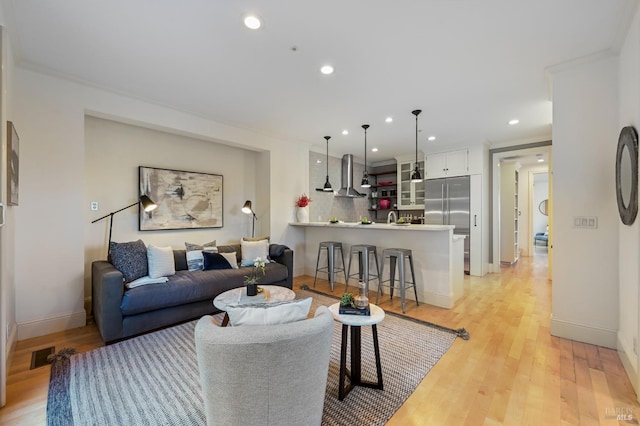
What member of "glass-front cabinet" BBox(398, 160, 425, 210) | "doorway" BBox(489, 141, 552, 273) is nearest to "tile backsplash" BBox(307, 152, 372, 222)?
"glass-front cabinet" BBox(398, 160, 425, 210)

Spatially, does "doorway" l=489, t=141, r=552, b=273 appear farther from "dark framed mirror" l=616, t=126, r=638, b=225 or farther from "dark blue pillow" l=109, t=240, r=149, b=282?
"dark blue pillow" l=109, t=240, r=149, b=282

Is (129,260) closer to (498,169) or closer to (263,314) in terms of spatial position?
(263,314)

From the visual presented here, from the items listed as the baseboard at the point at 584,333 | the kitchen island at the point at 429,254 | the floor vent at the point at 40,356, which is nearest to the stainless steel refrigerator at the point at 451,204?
the kitchen island at the point at 429,254

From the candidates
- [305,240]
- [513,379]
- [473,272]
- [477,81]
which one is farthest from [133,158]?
[473,272]

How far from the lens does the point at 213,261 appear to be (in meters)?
3.66

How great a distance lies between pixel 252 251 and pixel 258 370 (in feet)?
10.3

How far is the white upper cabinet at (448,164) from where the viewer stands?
564 centimetres

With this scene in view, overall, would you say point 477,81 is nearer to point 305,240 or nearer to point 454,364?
point 454,364

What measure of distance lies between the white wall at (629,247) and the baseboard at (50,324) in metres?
4.87

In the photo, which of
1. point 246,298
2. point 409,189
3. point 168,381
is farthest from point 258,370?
point 409,189

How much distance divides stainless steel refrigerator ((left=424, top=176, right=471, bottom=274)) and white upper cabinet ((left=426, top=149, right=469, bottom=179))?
123mm

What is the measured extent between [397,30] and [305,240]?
401 cm

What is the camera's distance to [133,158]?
12.7ft

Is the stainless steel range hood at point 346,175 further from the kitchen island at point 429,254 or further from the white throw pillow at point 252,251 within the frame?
the white throw pillow at point 252,251
